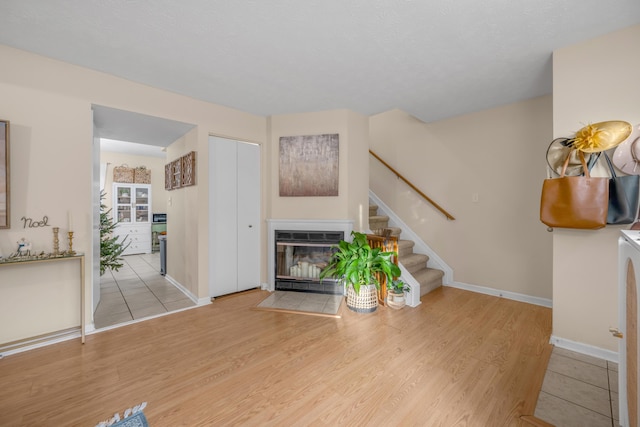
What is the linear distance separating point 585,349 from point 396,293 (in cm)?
154

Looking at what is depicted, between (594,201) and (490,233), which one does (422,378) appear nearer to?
(594,201)

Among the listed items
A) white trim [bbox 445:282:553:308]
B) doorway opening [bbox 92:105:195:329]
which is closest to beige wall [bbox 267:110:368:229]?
doorway opening [bbox 92:105:195:329]

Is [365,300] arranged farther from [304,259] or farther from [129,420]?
[129,420]

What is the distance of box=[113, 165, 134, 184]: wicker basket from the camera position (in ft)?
20.9

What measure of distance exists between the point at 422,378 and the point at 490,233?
2.47 metres

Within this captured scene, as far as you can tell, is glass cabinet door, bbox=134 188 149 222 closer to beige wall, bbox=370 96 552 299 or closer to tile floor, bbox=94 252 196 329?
tile floor, bbox=94 252 196 329

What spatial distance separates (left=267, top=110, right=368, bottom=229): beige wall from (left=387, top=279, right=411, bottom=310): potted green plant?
894 mm

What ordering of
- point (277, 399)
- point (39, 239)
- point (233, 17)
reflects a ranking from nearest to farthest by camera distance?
point (277, 399) → point (233, 17) → point (39, 239)

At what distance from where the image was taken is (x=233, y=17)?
1.76m

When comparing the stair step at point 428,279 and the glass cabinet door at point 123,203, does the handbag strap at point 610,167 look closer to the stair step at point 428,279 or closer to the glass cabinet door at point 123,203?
the stair step at point 428,279

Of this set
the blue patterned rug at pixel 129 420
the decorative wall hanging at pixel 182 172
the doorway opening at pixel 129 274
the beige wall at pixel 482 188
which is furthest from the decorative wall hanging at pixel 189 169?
the beige wall at pixel 482 188

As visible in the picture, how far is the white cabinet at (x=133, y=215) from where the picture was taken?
636cm

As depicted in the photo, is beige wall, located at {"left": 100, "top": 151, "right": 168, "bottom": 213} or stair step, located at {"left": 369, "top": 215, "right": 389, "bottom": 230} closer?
stair step, located at {"left": 369, "top": 215, "right": 389, "bottom": 230}

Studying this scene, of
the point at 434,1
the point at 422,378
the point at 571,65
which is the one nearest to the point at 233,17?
the point at 434,1
